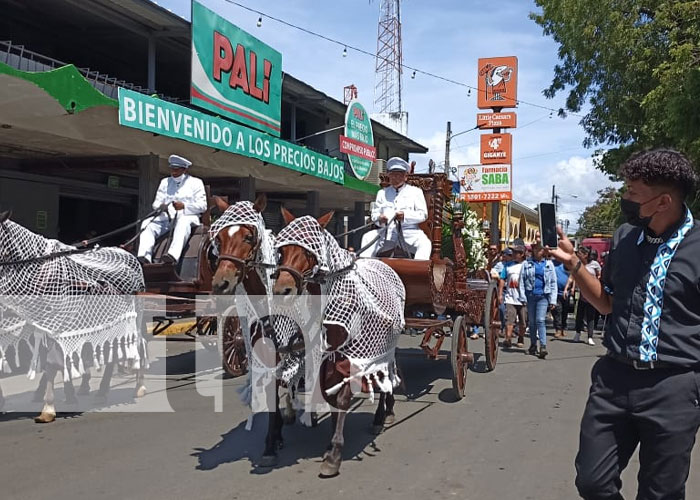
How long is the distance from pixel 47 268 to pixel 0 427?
1528 millimetres

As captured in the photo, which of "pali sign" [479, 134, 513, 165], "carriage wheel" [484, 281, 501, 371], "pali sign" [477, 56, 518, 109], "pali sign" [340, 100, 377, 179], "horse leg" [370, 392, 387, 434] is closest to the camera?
"horse leg" [370, 392, 387, 434]

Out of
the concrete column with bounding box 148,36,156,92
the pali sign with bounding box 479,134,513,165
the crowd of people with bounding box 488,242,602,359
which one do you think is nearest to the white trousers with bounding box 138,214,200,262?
the crowd of people with bounding box 488,242,602,359

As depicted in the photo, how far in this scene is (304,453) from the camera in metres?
5.29

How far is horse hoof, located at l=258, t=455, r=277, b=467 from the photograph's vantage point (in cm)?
487

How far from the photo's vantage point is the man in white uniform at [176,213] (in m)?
7.46

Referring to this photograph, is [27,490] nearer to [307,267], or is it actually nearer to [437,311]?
[307,267]

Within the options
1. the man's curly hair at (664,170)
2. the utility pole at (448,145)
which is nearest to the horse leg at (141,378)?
the man's curly hair at (664,170)

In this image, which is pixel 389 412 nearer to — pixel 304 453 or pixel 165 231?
pixel 304 453

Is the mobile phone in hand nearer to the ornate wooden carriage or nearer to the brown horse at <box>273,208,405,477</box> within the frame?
the brown horse at <box>273,208,405,477</box>

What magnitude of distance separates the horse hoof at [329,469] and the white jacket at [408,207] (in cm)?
296

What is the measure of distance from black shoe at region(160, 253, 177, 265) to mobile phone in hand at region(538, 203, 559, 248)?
A: 515cm

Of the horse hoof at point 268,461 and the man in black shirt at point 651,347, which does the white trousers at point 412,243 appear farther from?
the man in black shirt at point 651,347

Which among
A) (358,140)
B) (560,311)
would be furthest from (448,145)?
(560,311)

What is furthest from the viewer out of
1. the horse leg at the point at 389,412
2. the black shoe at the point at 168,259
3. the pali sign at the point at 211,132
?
the pali sign at the point at 211,132
